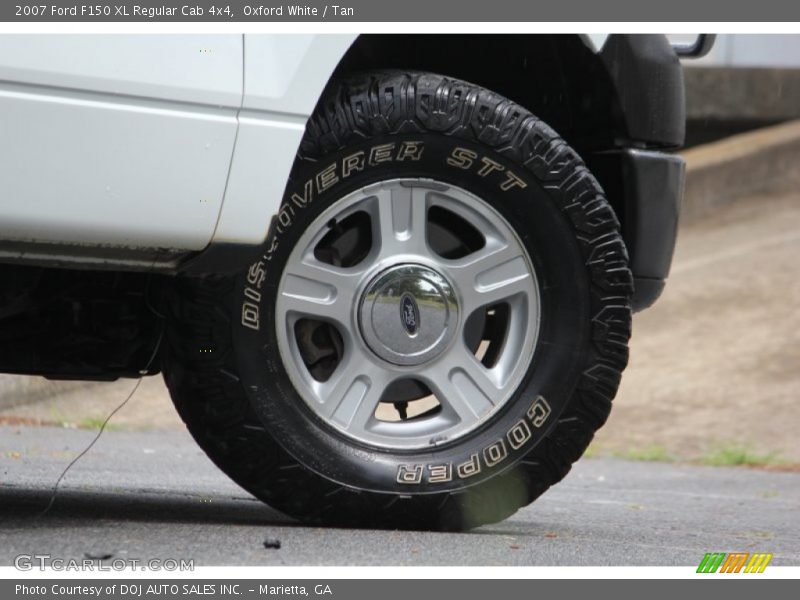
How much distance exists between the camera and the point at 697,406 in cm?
955

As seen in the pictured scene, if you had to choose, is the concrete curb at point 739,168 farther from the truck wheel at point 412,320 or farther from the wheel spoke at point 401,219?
the wheel spoke at point 401,219

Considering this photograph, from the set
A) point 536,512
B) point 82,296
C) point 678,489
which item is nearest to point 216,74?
point 82,296

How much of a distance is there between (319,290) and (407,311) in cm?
22

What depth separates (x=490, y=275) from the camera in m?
3.35

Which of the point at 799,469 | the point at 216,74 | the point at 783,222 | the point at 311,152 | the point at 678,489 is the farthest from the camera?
the point at 783,222

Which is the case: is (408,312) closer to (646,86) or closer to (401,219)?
(401,219)

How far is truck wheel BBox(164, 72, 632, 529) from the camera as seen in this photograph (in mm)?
3184

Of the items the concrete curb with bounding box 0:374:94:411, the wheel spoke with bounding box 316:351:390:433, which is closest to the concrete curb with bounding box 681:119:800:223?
the concrete curb with bounding box 0:374:94:411

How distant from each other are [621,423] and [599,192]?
6.05 meters

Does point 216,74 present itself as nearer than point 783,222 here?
Yes

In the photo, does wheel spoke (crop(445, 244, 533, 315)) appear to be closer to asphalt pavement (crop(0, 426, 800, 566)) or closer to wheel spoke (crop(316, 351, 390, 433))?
wheel spoke (crop(316, 351, 390, 433))

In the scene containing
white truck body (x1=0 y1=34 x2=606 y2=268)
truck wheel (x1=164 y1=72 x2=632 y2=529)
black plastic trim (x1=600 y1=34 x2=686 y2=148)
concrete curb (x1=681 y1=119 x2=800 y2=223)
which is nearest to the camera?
white truck body (x1=0 y1=34 x2=606 y2=268)

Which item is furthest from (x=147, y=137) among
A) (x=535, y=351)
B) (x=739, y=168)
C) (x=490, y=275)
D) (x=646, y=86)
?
(x=739, y=168)
